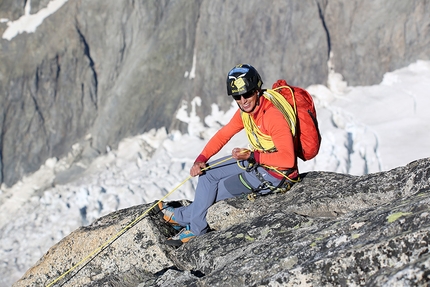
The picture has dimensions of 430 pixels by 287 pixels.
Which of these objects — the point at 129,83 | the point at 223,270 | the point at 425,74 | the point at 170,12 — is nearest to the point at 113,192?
the point at 129,83

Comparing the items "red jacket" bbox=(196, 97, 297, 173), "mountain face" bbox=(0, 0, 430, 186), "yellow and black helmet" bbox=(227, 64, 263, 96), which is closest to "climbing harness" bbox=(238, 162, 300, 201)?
"red jacket" bbox=(196, 97, 297, 173)

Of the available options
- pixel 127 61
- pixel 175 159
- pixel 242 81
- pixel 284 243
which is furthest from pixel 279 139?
pixel 127 61

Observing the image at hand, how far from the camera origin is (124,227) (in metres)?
6.73

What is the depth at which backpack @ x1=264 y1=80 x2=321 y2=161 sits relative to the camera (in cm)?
626

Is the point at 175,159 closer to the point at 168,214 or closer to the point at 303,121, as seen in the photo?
the point at 168,214

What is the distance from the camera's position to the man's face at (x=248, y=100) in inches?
241

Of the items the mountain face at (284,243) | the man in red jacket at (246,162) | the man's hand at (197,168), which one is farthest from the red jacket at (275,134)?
the man's hand at (197,168)

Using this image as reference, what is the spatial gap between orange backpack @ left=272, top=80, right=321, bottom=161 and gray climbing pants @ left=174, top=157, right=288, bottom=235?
52 centimetres

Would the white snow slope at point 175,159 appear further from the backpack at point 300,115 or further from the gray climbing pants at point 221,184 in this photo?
the gray climbing pants at point 221,184

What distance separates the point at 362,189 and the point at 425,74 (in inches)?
1119

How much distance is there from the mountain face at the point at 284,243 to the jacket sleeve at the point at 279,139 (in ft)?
1.75

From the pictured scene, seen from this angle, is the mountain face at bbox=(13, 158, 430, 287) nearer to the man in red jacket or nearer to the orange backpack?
the man in red jacket

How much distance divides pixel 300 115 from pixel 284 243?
2.09m

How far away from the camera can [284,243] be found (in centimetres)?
476
